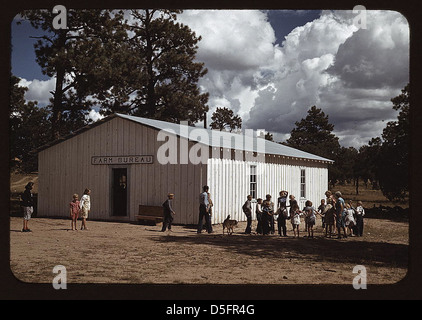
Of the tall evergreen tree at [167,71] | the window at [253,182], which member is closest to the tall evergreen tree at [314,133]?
the tall evergreen tree at [167,71]

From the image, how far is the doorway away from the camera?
63.6 ft

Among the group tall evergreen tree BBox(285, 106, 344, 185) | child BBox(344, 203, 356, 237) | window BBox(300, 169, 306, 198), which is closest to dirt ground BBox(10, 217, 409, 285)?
child BBox(344, 203, 356, 237)

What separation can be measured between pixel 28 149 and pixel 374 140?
2541cm

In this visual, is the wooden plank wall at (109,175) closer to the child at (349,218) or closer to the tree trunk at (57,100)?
the tree trunk at (57,100)

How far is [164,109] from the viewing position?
1264 inches

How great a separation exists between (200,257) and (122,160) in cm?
1048

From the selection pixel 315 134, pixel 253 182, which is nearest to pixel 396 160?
pixel 253 182

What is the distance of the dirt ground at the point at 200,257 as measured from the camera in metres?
7.32

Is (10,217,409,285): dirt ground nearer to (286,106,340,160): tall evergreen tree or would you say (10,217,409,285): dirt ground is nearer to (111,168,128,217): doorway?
(111,168,128,217): doorway

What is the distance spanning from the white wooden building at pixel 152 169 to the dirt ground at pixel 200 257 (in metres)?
3.00

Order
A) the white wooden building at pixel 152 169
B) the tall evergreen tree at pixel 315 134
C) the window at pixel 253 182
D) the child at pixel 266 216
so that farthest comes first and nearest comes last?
the tall evergreen tree at pixel 315 134, the window at pixel 253 182, the white wooden building at pixel 152 169, the child at pixel 266 216

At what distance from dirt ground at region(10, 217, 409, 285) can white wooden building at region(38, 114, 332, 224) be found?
300 centimetres

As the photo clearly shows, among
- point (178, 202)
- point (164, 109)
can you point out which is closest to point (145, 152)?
point (178, 202)

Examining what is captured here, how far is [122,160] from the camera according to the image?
18906 millimetres
